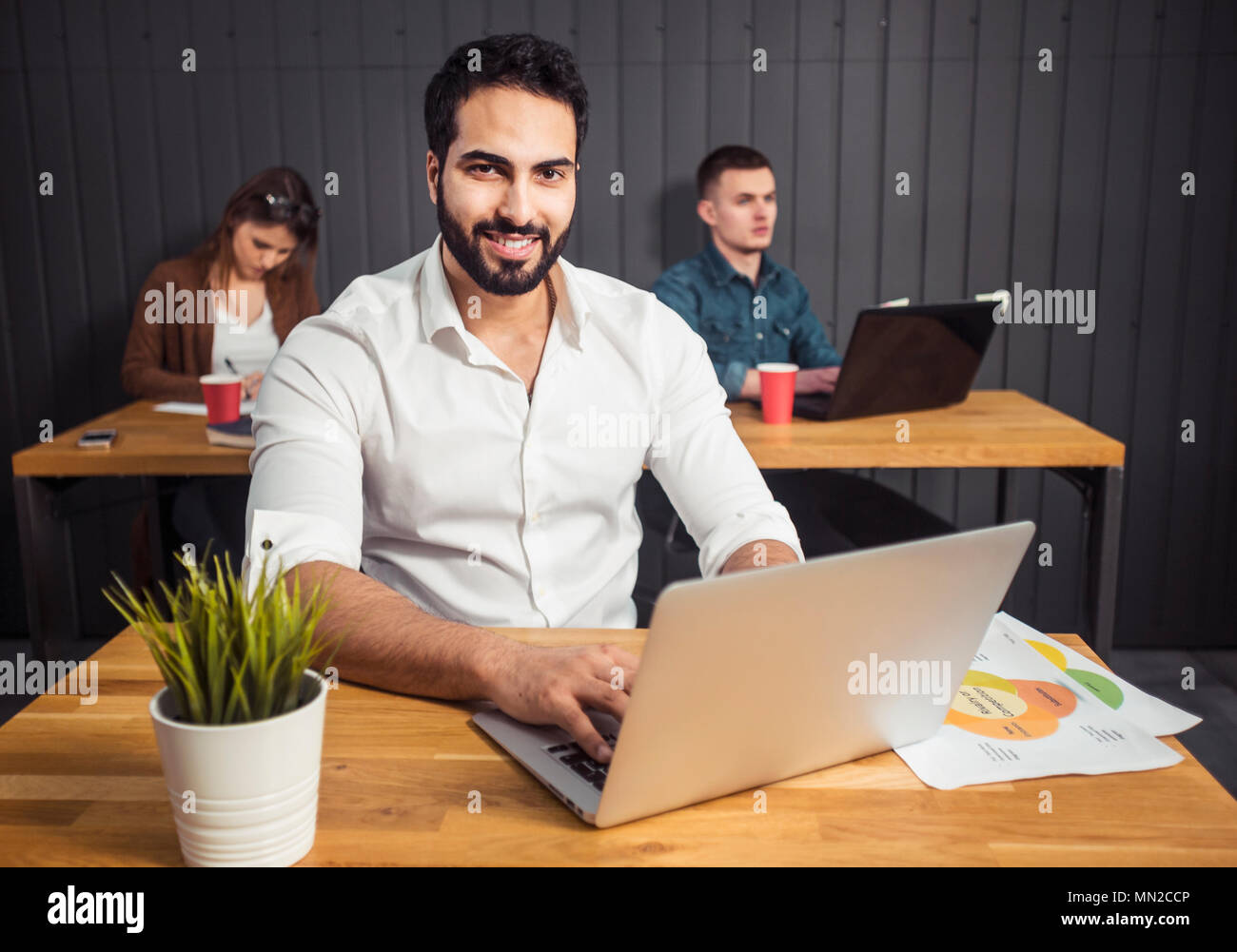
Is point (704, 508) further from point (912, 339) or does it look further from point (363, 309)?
point (912, 339)

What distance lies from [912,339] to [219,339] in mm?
2034

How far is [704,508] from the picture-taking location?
1535mm

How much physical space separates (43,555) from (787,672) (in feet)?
6.72

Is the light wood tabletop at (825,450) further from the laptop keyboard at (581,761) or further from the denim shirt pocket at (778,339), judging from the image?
the laptop keyboard at (581,761)

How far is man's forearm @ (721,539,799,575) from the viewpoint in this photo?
135 cm

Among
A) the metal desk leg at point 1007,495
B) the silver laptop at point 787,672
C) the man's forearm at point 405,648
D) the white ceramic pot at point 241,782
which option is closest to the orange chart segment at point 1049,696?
the silver laptop at point 787,672

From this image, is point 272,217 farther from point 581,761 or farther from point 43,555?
point 581,761

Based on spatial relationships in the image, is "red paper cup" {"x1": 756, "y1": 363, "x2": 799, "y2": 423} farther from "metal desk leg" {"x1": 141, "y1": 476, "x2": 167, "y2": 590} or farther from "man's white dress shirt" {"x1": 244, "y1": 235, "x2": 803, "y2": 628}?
"metal desk leg" {"x1": 141, "y1": 476, "x2": 167, "y2": 590}

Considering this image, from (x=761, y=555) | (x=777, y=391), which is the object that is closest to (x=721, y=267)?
(x=777, y=391)

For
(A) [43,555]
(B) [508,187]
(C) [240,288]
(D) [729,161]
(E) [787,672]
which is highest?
(D) [729,161]

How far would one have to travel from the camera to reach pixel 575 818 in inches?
32.4

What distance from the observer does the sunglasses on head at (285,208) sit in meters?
2.98

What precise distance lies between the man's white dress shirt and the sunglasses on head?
5.16 ft

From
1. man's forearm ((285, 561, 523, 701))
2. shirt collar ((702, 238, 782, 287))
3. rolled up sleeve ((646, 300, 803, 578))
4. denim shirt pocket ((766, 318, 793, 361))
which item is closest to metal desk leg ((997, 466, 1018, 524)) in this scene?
denim shirt pocket ((766, 318, 793, 361))
